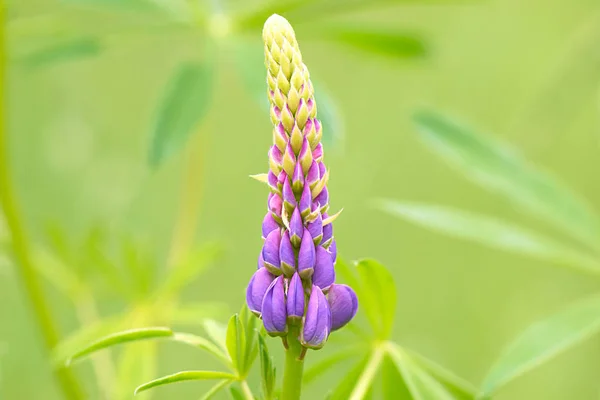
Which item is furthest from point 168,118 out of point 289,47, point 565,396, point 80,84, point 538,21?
point 538,21

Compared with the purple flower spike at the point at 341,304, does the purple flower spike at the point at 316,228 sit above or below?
above

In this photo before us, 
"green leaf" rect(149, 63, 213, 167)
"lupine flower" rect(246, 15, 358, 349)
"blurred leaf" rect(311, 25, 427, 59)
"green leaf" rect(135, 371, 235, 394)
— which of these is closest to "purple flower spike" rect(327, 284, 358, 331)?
"lupine flower" rect(246, 15, 358, 349)

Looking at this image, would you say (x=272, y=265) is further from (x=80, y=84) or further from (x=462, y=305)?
(x=80, y=84)

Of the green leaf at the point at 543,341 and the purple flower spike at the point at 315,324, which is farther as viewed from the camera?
the green leaf at the point at 543,341

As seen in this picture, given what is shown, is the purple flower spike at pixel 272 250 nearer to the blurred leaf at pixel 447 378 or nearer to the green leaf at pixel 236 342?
the green leaf at pixel 236 342

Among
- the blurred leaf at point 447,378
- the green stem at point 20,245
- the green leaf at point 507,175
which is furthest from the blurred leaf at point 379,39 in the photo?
the blurred leaf at point 447,378

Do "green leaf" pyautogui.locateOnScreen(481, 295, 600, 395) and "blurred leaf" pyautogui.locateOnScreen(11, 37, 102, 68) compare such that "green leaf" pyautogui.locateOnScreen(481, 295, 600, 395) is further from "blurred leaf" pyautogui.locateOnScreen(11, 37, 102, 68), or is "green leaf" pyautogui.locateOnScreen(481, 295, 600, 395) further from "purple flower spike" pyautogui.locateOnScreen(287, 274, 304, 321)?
"blurred leaf" pyautogui.locateOnScreen(11, 37, 102, 68)
